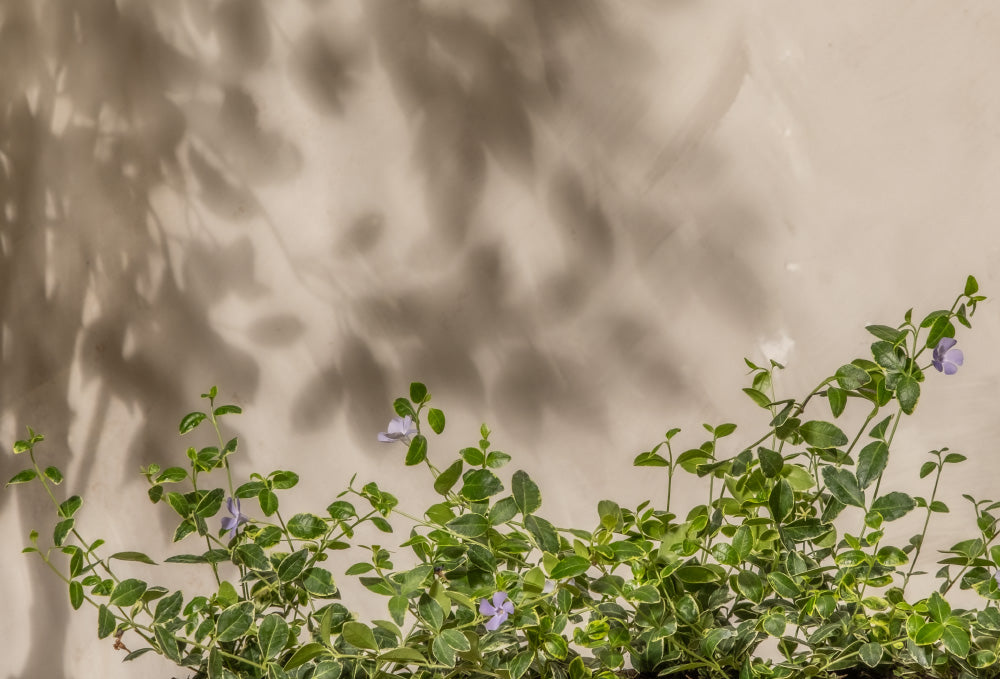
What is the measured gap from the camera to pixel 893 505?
0.68 metres

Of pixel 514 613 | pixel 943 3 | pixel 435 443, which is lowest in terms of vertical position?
pixel 514 613

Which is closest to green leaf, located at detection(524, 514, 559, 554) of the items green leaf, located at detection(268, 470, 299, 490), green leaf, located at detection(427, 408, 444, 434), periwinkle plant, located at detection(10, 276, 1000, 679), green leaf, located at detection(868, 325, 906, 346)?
periwinkle plant, located at detection(10, 276, 1000, 679)

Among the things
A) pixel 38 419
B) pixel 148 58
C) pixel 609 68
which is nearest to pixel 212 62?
pixel 148 58

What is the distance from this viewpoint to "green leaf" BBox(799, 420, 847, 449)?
690 mm

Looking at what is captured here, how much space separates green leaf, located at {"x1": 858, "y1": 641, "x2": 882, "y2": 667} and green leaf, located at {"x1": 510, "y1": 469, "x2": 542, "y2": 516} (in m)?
0.30

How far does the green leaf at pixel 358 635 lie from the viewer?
0.62 meters

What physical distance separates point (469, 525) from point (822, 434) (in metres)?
0.33

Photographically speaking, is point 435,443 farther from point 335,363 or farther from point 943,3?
point 943,3

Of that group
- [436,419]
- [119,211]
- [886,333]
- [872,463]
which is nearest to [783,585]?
[872,463]

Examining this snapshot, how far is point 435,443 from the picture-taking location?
3.68ft

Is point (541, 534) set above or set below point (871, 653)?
above

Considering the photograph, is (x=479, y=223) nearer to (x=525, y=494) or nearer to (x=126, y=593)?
(x=525, y=494)

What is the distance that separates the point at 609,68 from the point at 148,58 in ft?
2.26

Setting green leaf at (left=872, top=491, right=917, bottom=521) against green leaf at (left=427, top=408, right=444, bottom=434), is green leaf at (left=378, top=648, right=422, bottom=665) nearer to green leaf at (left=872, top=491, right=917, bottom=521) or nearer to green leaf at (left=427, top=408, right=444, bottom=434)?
green leaf at (left=427, top=408, right=444, bottom=434)
